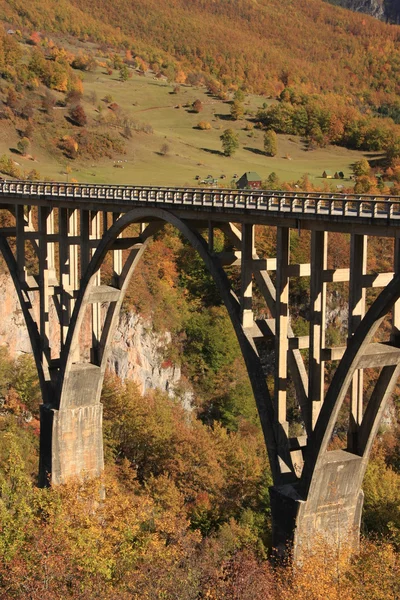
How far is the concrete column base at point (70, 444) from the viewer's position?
149 ft

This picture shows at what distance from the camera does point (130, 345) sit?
219 ft

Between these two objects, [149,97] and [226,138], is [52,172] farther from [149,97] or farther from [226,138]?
[149,97]

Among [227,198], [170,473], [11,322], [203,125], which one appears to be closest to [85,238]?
[227,198]

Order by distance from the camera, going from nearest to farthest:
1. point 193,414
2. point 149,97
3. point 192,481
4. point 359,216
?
point 359,216 < point 192,481 < point 193,414 < point 149,97

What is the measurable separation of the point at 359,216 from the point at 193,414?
41825 mm

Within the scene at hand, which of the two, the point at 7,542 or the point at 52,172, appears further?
the point at 52,172

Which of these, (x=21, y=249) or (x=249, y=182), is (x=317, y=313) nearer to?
(x=21, y=249)

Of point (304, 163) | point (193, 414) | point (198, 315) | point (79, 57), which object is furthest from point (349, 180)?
point (79, 57)

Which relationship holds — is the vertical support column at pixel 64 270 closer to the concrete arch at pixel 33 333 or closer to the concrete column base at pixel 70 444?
the concrete arch at pixel 33 333

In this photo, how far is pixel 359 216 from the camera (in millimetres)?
25844

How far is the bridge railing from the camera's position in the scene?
88.1 ft

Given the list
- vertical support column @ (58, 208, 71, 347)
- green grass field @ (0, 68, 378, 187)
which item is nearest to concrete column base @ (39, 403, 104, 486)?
vertical support column @ (58, 208, 71, 347)

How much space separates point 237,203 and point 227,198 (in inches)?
16.7

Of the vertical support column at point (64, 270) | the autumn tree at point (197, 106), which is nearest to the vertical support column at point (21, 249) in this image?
the vertical support column at point (64, 270)
